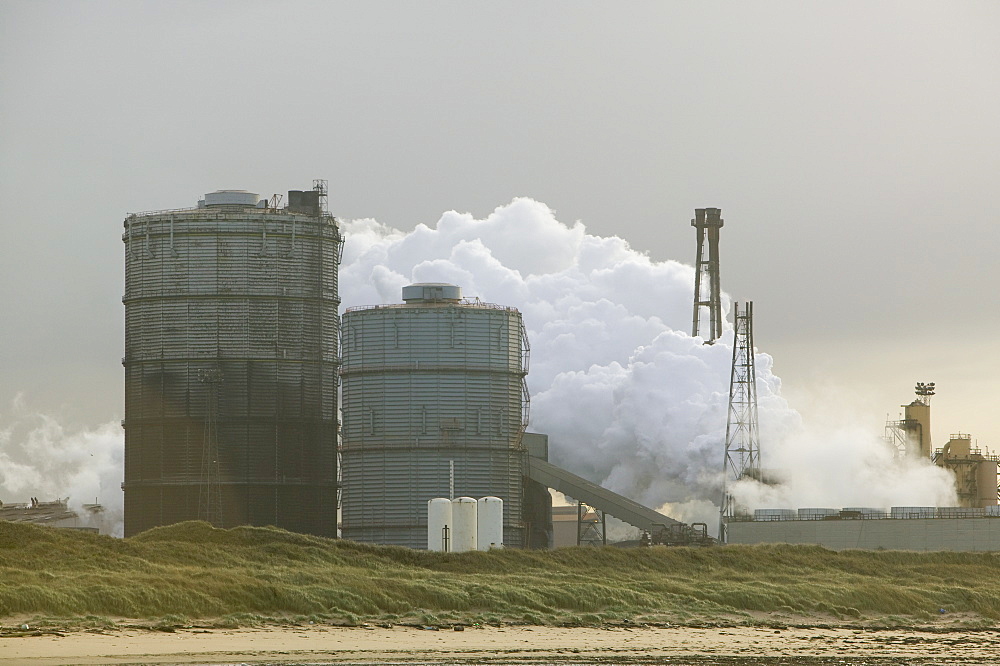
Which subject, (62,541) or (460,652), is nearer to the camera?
(460,652)

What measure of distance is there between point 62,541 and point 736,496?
44.3m

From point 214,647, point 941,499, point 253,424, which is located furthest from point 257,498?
point 214,647

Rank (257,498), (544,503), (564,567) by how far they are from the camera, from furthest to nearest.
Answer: (544,503) < (257,498) < (564,567)

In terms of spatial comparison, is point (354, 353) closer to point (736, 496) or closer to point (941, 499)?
point (736, 496)

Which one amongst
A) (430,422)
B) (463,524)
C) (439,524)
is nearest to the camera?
(463,524)

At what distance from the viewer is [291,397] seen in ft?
309

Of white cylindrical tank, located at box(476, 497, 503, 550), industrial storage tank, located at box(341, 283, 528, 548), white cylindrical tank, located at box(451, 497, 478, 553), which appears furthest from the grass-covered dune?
industrial storage tank, located at box(341, 283, 528, 548)

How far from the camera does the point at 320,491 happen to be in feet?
313

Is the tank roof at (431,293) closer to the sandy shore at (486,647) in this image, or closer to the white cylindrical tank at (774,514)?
the white cylindrical tank at (774,514)

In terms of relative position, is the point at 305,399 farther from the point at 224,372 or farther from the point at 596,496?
the point at 596,496

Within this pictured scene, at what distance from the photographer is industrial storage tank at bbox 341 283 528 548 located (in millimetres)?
91625

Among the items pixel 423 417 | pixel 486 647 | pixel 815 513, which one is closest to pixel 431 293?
pixel 423 417

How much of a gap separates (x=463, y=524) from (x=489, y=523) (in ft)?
6.17

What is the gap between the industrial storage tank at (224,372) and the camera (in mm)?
91875
